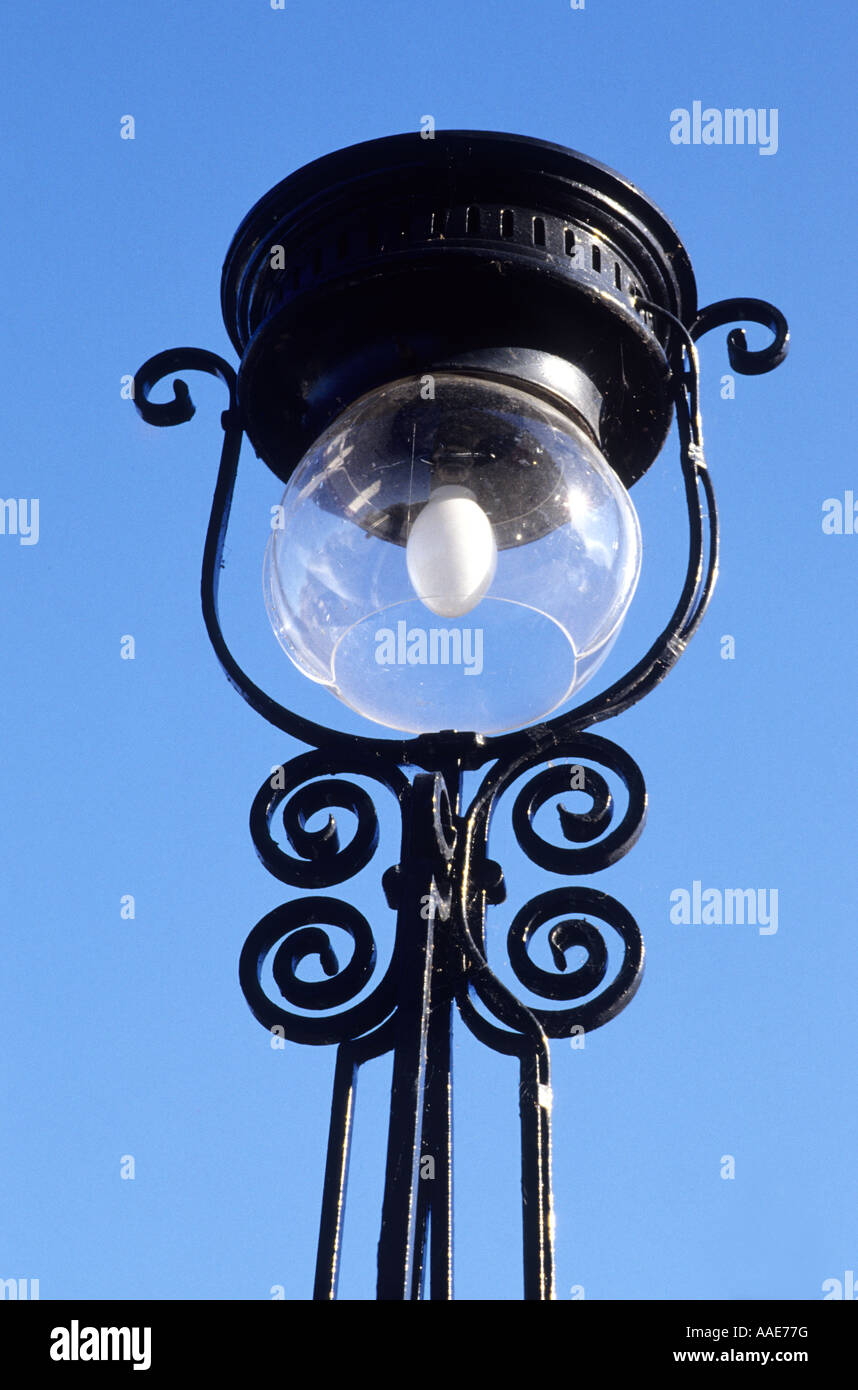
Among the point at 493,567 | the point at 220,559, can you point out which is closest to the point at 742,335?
the point at 493,567

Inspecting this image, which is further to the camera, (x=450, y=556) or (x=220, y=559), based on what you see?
(x=220, y=559)

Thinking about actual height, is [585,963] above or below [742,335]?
below

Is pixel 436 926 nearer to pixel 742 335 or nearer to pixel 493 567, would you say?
pixel 493 567

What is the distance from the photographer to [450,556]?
2586mm

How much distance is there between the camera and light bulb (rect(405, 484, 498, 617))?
2586 mm

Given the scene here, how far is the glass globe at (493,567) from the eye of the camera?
2.69 m

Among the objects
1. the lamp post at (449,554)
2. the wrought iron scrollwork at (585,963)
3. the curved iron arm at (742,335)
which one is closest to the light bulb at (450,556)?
the lamp post at (449,554)

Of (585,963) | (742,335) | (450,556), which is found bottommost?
(585,963)

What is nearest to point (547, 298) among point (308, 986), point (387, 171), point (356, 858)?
point (387, 171)

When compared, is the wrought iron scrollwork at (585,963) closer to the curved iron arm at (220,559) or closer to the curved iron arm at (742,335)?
the curved iron arm at (220,559)

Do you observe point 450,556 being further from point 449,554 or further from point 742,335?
point 742,335

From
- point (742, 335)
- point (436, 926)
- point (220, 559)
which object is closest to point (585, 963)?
point (436, 926)

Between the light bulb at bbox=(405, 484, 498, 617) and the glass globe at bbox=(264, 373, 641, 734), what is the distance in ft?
0.19
